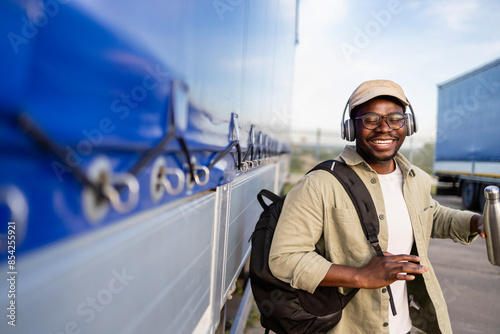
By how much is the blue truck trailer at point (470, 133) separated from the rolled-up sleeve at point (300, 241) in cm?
913

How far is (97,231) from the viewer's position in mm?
564

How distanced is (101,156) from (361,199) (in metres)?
1.24

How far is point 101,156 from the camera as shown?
529mm

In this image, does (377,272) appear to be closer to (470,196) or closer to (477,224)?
(477,224)

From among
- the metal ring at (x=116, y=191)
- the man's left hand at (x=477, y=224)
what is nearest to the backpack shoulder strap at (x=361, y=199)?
the man's left hand at (x=477, y=224)

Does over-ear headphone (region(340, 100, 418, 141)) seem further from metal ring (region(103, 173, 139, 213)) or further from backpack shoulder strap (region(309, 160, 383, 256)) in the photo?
metal ring (region(103, 173, 139, 213))

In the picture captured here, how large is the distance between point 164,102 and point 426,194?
1.53 metres

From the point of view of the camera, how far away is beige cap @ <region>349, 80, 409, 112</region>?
1.56 meters

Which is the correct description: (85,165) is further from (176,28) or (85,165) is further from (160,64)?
(176,28)

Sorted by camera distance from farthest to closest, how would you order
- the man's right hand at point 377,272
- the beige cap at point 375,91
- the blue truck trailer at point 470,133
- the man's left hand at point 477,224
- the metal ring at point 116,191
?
the blue truck trailer at point 470,133 < the man's left hand at point 477,224 < the beige cap at point 375,91 < the man's right hand at point 377,272 < the metal ring at point 116,191

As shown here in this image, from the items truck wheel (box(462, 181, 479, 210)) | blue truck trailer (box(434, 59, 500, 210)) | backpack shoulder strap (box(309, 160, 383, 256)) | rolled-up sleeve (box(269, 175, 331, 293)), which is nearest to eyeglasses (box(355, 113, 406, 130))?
backpack shoulder strap (box(309, 160, 383, 256))

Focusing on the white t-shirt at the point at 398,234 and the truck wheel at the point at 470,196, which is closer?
the white t-shirt at the point at 398,234

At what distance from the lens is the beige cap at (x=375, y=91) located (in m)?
1.56

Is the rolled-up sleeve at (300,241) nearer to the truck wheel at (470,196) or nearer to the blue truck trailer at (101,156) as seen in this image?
the blue truck trailer at (101,156)
